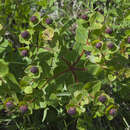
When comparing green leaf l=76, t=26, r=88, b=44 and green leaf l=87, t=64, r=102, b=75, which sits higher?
green leaf l=76, t=26, r=88, b=44

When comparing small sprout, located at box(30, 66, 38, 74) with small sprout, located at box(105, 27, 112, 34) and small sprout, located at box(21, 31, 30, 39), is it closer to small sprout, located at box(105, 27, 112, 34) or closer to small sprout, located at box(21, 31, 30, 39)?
small sprout, located at box(21, 31, 30, 39)

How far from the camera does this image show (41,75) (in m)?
1.71

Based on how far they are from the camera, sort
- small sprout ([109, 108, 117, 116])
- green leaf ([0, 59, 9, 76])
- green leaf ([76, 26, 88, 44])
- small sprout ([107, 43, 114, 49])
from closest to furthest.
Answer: green leaf ([0, 59, 9, 76]) < small sprout ([107, 43, 114, 49]) < small sprout ([109, 108, 117, 116]) < green leaf ([76, 26, 88, 44])

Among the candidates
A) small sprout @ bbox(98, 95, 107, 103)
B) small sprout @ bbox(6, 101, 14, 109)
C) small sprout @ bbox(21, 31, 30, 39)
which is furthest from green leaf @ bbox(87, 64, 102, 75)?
small sprout @ bbox(6, 101, 14, 109)

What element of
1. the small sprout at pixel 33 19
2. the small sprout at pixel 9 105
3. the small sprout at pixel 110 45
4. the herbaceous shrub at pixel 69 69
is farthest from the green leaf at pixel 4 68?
the small sprout at pixel 110 45

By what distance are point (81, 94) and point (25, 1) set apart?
1.55 metres

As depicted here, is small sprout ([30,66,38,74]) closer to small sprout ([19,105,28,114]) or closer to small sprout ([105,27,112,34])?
small sprout ([19,105,28,114])

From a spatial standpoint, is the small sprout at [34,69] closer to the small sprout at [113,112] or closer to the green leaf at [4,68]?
the green leaf at [4,68]

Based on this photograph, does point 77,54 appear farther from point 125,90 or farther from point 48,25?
point 125,90

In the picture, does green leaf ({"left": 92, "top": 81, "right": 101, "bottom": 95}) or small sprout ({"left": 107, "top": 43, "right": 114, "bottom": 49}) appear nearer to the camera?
small sprout ({"left": 107, "top": 43, "right": 114, "bottom": 49})

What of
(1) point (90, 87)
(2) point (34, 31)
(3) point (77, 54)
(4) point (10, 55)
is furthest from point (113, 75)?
(4) point (10, 55)

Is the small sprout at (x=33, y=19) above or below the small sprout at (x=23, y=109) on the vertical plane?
above

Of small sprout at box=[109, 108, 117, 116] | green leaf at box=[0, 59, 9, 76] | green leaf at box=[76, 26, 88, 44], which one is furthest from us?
green leaf at box=[76, 26, 88, 44]

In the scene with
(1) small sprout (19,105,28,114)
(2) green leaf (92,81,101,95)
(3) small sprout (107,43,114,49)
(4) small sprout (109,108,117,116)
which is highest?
(3) small sprout (107,43,114,49)
